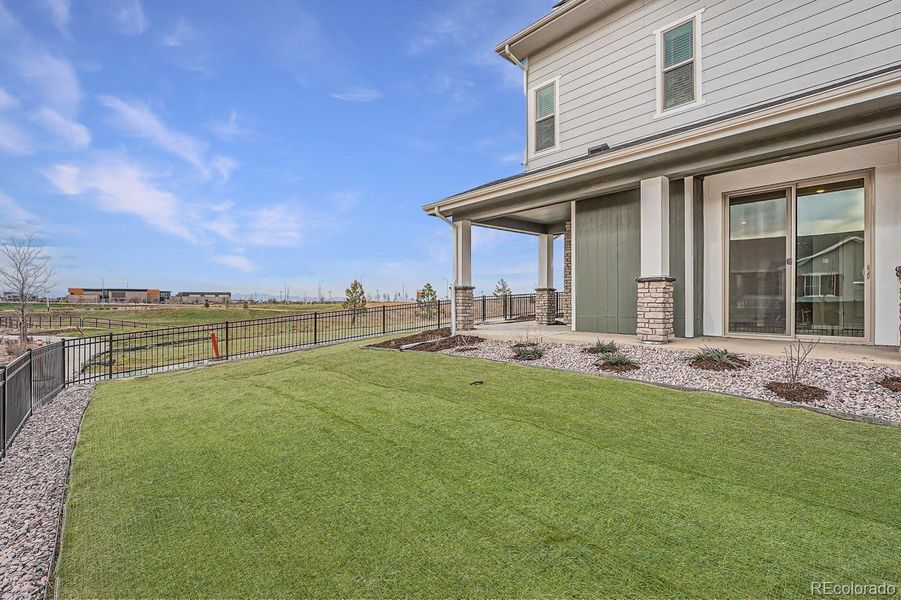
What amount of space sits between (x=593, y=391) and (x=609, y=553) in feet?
9.52

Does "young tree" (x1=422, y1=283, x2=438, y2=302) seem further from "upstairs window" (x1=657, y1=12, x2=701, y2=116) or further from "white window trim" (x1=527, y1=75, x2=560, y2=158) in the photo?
"upstairs window" (x1=657, y1=12, x2=701, y2=116)

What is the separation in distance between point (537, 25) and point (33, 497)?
1149 centimetres

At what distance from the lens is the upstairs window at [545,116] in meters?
9.80

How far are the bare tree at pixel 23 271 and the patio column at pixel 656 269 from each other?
21929 mm

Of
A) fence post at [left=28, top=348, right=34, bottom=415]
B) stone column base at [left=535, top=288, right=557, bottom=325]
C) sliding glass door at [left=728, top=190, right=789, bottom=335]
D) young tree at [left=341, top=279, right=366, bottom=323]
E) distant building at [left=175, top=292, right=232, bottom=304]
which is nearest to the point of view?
fence post at [left=28, top=348, right=34, bottom=415]

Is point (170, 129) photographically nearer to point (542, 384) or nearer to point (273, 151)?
point (273, 151)

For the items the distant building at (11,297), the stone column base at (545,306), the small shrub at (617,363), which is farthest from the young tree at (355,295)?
the small shrub at (617,363)

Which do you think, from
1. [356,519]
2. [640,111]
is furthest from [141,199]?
[356,519]

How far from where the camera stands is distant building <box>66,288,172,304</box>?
6862 cm

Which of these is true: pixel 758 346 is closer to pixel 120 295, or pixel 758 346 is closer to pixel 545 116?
pixel 545 116

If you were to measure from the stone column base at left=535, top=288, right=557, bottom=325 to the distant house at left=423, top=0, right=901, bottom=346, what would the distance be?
288 centimetres

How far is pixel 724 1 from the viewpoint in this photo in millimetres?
7297

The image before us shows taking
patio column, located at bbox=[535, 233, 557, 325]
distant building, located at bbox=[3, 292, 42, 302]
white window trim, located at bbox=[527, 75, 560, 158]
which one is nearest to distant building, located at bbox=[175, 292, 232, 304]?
distant building, located at bbox=[3, 292, 42, 302]

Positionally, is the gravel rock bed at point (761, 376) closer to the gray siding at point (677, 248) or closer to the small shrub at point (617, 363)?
the small shrub at point (617, 363)
